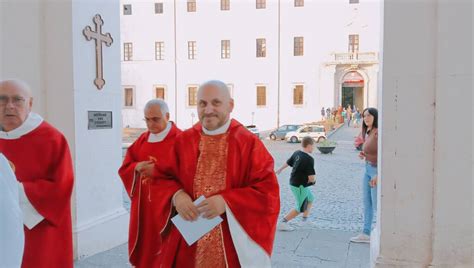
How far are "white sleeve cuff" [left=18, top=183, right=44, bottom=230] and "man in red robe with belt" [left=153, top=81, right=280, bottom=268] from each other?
31.1 inches

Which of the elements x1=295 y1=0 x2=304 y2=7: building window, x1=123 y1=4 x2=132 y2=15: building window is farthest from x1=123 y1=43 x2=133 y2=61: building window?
x1=295 y1=0 x2=304 y2=7: building window

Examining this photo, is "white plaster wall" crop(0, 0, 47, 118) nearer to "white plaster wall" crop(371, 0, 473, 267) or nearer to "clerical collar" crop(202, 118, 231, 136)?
"clerical collar" crop(202, 118, 231, 136)

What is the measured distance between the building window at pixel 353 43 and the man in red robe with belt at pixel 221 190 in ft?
117

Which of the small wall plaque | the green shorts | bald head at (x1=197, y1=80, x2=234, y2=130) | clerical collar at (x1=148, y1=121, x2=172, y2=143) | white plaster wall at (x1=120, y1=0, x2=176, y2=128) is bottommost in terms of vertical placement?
the green shorts

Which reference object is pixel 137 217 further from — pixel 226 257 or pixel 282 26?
pixel 282 26

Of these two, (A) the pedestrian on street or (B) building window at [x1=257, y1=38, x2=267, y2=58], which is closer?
(A) the pedestrian on street

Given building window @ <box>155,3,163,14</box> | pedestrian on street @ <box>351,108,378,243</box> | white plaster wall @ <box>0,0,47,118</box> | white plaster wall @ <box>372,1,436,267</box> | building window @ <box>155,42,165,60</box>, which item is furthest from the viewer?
building window @ <box>155,42,165,60</box>

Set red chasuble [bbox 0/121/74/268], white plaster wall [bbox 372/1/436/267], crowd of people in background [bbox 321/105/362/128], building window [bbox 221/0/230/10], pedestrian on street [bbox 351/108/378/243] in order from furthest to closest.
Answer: building window [bbox 221/0/230/10], crowd of people in background [bbox 321/105/362/128], pedestrian on street [bbox 351/108/378/243], white plaster wall [bbox 372/1/436/267], red chasuble [bbox 0/121/74/268]

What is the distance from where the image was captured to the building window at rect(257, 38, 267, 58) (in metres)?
36.6

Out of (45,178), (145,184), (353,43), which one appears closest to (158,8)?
(353,43)

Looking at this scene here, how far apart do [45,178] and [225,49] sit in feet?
117

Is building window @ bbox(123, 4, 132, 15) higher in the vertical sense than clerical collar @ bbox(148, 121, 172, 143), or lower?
higher

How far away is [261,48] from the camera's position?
36.8 m

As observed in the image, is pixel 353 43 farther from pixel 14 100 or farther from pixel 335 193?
pixel 14 100
